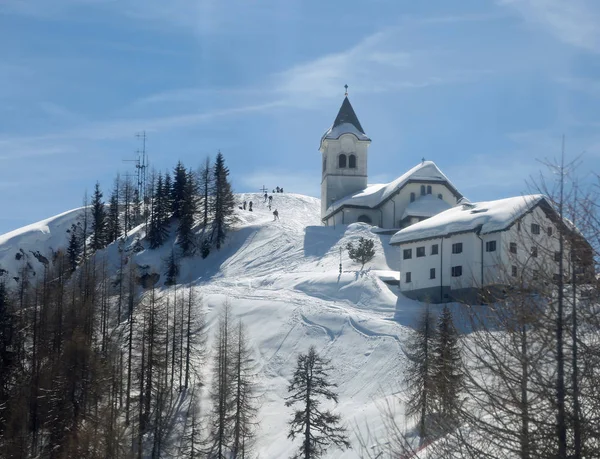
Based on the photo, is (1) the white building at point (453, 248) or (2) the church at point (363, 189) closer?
(1) the white building at point (453, 248)

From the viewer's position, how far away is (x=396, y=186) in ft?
269

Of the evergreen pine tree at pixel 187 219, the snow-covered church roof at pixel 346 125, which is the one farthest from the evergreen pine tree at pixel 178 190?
the snow-covered church roof at pixel 346 125

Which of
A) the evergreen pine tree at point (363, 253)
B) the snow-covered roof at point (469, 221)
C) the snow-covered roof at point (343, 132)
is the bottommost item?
the evergreen pine tree at point (363, 253)

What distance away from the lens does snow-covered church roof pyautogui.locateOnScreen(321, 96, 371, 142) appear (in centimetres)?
9144

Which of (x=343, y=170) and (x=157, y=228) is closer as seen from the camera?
(x=157, y=228)

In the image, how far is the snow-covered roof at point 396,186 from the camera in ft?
271

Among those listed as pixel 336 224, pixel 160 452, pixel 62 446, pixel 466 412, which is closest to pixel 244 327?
pixel 160 452

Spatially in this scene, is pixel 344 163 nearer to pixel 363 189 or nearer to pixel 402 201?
pixel 363 189

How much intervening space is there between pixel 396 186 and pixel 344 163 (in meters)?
11.0

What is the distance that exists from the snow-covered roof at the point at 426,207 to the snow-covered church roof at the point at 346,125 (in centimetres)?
1384

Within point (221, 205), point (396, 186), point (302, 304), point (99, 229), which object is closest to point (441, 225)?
point (302, 304)

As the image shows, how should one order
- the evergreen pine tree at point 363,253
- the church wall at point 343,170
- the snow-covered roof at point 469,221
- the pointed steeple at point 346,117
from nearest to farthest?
the snow-covered roof at point 469,221
the evergreen pine tree at point 363,253
the church wall at point 343,170
the pointed steeple at point 346,117

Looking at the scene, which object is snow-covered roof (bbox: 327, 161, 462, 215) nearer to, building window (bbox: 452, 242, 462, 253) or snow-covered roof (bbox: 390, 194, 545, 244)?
snow-covered roof (bbox: 390, 194, 545, 244)

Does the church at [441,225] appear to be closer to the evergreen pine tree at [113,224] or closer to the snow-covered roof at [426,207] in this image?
the snow-covered roof at [426,207]
